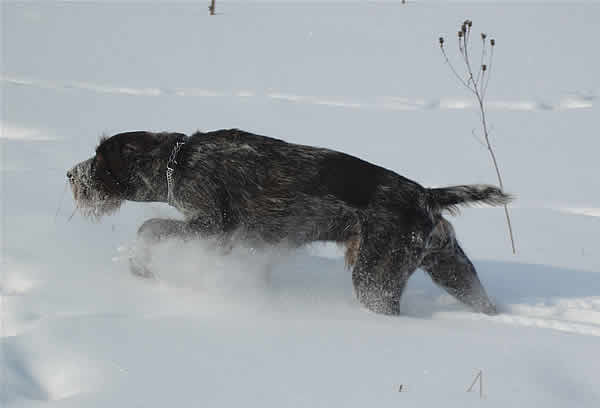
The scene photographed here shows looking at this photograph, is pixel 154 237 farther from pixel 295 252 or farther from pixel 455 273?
pixel 455 273

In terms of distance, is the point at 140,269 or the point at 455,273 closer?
the point at 140,269

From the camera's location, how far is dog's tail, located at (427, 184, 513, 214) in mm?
4785

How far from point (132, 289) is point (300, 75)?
1058 centimetres

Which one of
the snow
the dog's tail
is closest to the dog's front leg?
the snow

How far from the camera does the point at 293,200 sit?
484 cm

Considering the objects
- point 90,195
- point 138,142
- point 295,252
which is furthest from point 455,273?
point 90,195

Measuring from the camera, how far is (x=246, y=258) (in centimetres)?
508

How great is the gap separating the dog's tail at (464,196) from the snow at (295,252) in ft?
2.71

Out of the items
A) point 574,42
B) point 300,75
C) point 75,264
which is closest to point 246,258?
point 75,264

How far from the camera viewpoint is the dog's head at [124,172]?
4973 mm

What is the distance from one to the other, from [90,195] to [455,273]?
283 centimetres

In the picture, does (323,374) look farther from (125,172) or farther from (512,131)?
(512,131)

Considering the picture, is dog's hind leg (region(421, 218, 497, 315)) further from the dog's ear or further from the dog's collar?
the dog's ear

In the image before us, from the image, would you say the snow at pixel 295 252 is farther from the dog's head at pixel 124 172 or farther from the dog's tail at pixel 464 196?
the dog's tail at pixel 464 196
